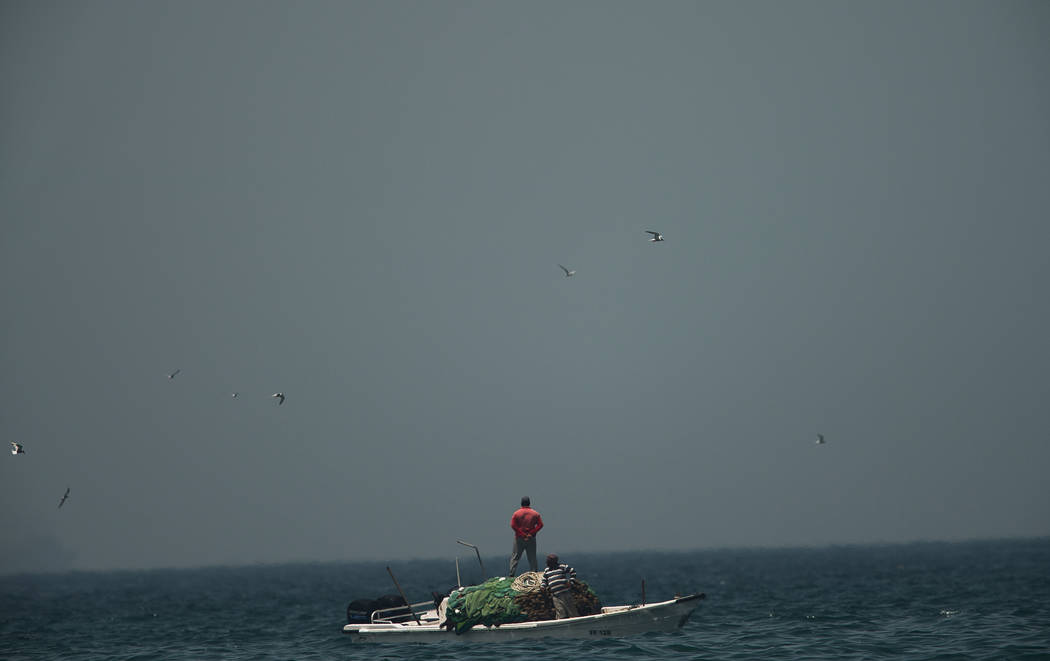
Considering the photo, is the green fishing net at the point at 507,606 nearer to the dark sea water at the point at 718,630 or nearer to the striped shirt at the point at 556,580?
the striped shirt at the point at 556,580

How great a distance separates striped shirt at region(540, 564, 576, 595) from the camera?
98.9ft

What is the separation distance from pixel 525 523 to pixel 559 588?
7.01ft

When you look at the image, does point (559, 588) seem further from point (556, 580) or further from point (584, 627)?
point (584, 627)

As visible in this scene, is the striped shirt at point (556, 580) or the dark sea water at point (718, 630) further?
the striped shirt at point (556, 580)

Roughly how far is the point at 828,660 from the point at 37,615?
51.3 meters

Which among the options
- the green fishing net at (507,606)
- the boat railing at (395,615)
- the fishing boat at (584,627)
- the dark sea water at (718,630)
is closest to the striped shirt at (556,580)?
the green fishing net at (507,606)

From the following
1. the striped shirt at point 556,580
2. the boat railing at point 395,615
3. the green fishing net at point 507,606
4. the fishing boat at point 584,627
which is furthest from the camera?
the boat railing at point 395,615

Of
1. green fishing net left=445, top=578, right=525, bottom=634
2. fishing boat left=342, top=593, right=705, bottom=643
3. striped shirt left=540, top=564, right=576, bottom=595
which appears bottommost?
fishing boat left=342, top=593, right=705, bottom=643

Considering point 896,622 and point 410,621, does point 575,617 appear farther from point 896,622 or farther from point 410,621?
point 896,622

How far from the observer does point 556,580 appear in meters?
30.2

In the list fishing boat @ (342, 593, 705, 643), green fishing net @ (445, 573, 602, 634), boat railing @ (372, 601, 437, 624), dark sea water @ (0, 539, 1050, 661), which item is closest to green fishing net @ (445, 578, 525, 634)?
green fishing net @ (445, 573, 602, 634)

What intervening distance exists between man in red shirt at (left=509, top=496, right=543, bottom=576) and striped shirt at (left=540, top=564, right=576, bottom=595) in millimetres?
1013

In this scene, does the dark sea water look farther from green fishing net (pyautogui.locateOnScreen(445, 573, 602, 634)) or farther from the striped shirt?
the striped shirt

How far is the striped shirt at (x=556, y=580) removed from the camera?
1187 inches
